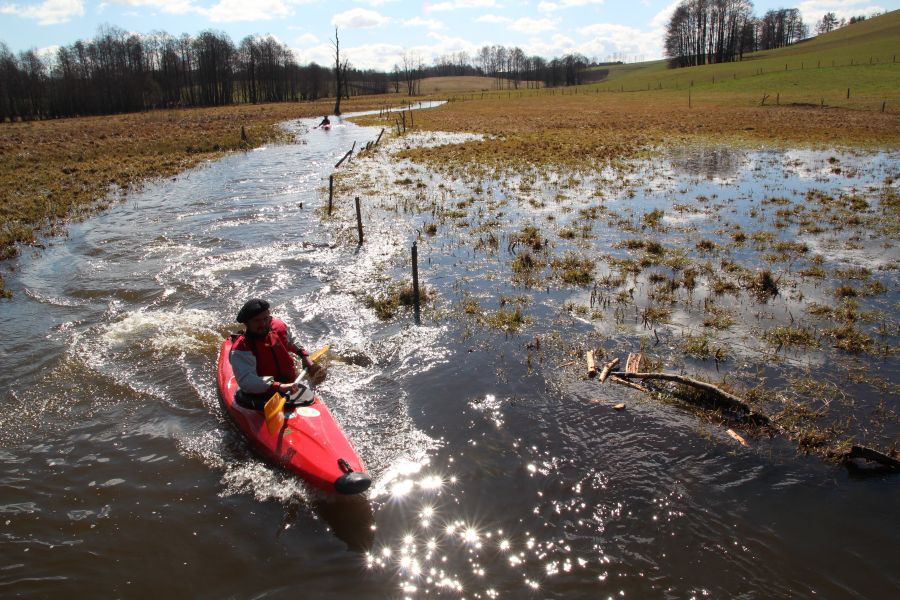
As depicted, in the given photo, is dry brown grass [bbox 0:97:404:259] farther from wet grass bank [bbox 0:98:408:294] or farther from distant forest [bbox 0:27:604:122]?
distant forest [bbox 0:27:604:122]

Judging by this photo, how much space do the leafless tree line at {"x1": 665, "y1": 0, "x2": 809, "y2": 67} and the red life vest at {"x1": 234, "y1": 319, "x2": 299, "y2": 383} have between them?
413 ft

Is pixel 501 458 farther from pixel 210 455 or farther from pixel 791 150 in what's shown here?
pixel 791 150

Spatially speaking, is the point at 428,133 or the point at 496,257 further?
the point at 428,133

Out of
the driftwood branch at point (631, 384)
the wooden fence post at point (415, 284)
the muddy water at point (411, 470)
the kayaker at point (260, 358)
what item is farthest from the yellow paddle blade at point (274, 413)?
the driftwood branch at point (631, 384)

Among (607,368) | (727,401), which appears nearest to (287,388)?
Answer: (607,368)

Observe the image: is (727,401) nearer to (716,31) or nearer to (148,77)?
(148,77)

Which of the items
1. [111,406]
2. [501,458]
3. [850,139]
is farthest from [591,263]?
[850,139]

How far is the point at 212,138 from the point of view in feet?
130

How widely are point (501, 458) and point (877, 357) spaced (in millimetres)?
6571

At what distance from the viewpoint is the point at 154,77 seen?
9506 centimetres

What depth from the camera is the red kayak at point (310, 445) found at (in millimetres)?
5953

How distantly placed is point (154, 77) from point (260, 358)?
109 metres

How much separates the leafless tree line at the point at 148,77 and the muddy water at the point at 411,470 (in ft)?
275

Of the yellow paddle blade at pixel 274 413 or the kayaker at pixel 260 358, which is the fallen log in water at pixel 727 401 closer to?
the yellow paddle blade at pixel 274 413
